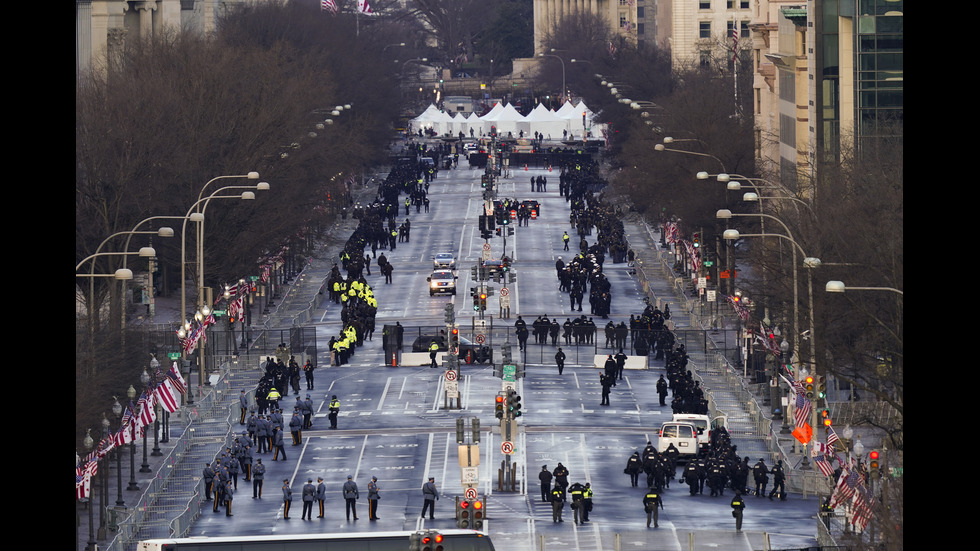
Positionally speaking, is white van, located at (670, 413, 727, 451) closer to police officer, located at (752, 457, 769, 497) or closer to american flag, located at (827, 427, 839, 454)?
police officer, located at (752, 457, 769, 497)

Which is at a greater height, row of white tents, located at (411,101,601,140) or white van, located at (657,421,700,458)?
row of white tents, located at (411,101,601,140)

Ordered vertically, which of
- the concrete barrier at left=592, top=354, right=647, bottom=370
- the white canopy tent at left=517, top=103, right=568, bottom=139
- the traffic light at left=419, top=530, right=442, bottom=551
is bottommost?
the concrete barrier at left=592, top=354, right=647, bottom=370

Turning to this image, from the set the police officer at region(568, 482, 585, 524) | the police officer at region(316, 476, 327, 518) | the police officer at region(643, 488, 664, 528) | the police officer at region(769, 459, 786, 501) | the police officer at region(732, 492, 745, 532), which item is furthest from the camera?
the police officer at region(769, 459, 786, 501)

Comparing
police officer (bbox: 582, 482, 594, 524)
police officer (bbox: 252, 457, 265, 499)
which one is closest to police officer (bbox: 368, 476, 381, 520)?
police officer (bbox: 252, 457, 265, 499)

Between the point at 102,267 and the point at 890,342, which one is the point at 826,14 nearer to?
the point at 102,267

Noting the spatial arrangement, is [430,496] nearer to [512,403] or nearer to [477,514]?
[477,514]

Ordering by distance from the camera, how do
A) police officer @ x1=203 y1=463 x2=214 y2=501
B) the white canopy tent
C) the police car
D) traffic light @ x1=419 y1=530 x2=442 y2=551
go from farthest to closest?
the white canopy tent
the police car
police officer @ x1=203 y1=463 x2=214 y2=501
traffic light @ x1=419 y1=530 x2=442 y2=551

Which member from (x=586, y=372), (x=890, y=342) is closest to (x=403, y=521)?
(x=890, y=342)
